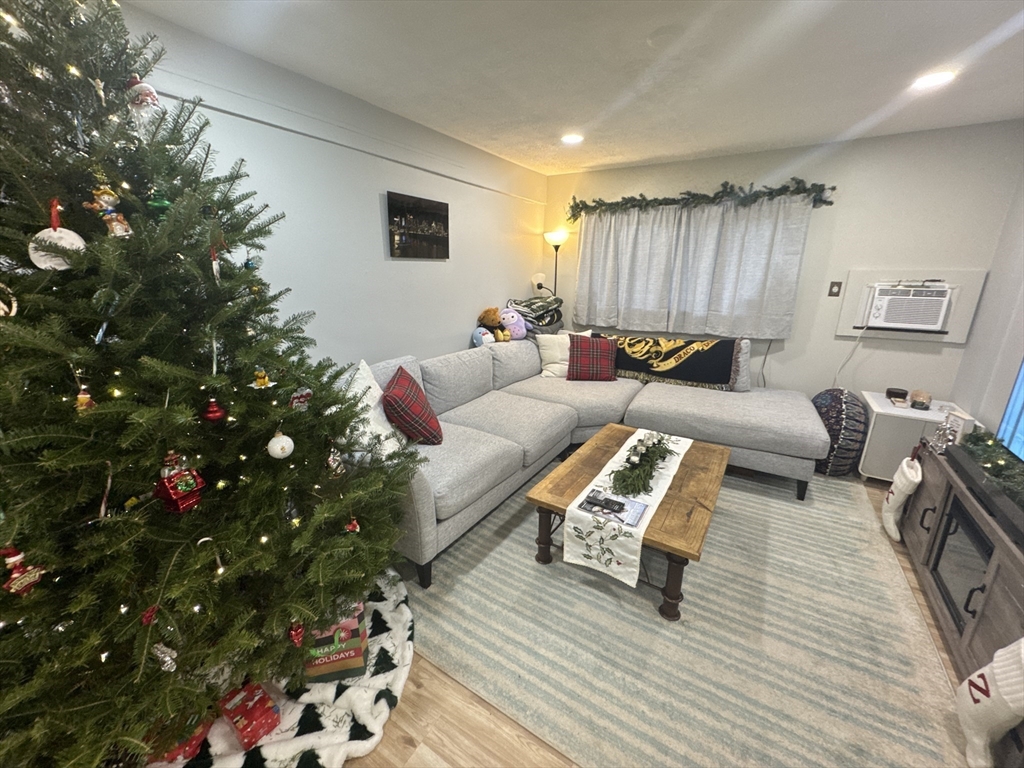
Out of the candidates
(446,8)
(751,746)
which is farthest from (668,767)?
(446,8)

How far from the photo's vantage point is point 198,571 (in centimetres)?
93

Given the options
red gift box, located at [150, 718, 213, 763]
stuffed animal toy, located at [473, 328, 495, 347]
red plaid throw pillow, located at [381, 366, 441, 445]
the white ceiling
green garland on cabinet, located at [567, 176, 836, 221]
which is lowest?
red gift box, located at [150, 718, 213, 763]

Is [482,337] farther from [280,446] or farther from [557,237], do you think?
[280,446]

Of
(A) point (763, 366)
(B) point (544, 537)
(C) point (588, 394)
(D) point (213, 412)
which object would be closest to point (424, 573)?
(B) point (544, 537)

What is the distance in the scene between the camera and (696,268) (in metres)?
3.42

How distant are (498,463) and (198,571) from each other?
1334mm

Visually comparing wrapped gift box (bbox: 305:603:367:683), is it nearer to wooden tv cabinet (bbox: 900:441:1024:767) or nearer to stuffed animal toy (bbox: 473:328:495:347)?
wooden tv cabinet (bbox: 900:441:1024:767)

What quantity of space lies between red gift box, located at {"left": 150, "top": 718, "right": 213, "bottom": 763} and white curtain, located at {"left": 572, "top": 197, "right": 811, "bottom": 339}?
372 centimetres

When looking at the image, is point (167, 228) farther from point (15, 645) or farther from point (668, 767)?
point (668, 767)

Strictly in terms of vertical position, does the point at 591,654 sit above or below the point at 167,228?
below

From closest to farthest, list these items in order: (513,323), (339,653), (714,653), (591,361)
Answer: (339,653) < (714,653) < (591,361) < (513,323)

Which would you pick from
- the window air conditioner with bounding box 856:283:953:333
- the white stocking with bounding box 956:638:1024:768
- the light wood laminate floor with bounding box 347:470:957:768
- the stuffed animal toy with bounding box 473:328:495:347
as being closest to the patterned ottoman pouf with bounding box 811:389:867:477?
the window air conditioner with bounding box 856:283:953:333

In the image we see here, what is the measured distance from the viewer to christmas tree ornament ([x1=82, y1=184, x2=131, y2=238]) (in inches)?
34.2

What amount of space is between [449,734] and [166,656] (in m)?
0.84
